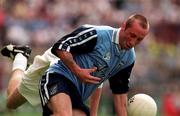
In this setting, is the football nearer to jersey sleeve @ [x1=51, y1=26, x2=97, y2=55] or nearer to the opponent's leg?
jersey sleeve @ [x1=51, y1=26, x2=97, y2=55]

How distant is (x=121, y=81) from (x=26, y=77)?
1470 millimetres

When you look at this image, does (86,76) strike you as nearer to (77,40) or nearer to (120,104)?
(77,40)

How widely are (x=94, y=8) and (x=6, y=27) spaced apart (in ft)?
8.96

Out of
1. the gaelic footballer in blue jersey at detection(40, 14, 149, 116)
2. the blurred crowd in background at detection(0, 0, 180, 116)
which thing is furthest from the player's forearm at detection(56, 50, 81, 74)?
the blurred crowd in background at detection(0, 0, 180, 116)

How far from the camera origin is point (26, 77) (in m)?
10.1

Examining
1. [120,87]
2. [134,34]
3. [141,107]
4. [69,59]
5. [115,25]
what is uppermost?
[115,25]

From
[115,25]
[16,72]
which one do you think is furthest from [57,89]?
[115,25]

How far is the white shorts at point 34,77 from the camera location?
9.86 m

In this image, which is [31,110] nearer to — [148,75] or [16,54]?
[148,75]

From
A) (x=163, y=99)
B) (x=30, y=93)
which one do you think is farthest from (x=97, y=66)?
(x=163, y=99)

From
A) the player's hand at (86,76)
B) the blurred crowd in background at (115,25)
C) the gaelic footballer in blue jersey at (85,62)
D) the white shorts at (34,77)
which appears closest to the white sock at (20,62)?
the white shorts at (34,77)

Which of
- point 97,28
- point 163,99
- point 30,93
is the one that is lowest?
point 163,99

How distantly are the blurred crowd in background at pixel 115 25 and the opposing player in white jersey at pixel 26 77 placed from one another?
17.1 feet

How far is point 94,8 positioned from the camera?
64.2 feet
